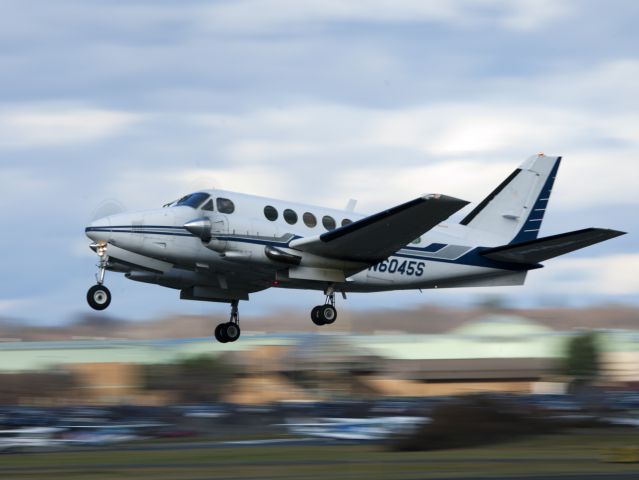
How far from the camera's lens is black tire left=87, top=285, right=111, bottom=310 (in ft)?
92.5

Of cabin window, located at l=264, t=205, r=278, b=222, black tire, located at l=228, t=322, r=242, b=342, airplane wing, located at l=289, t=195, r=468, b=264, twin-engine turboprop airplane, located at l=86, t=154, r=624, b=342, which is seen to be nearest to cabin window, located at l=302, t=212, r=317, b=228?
twin-engine turboprop airplane, located at l=86, t=154, r=624, b=342

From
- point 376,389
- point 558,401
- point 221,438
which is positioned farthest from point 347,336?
point 221,438

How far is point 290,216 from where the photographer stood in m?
29.3

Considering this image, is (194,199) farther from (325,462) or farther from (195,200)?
(325,462)

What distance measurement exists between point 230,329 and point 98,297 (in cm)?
541

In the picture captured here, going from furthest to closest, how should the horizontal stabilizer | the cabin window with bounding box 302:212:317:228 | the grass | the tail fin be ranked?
the tail fin → the cabin window with bounding box 302:212:317:228 → the horizontal stabilizer → the grass

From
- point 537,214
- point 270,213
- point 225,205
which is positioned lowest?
point 270,213

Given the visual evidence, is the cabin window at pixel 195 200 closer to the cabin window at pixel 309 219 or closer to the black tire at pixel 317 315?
the cabin window at pixel 309 219

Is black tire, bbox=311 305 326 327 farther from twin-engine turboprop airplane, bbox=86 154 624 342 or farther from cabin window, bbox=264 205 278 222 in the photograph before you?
cabin window, bbox=264 205 278 222

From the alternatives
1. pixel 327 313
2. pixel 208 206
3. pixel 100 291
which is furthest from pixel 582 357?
pixel 100 291

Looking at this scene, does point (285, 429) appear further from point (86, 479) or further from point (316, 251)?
point (86, 479)

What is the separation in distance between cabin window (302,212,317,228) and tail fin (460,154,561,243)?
6090 mm

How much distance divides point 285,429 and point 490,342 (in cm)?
2665

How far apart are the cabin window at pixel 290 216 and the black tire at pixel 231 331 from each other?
16.0ft
